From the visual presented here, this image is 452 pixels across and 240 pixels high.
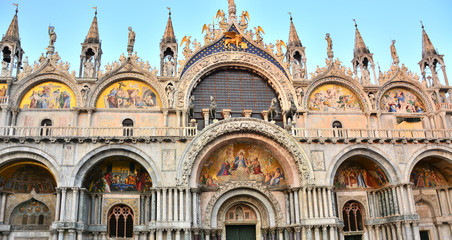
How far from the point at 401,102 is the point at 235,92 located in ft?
34.4

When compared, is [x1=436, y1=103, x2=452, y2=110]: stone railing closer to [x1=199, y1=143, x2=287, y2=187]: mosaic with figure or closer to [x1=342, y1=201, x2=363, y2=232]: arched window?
[x1=342, y1=201, x2=363, y2=232]: arched window

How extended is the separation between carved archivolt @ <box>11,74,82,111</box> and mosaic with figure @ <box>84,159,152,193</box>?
158 inches

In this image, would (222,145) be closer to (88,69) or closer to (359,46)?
(88,69)

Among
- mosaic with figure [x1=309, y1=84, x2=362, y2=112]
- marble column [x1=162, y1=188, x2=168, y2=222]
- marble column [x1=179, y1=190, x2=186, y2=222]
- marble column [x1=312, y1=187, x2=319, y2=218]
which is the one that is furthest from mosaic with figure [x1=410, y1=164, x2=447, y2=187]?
marble column [x1=162, y1=188, x2=168, y2=222]

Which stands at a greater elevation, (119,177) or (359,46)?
(359,46)

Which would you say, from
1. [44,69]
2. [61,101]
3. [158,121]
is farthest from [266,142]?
[44,69]

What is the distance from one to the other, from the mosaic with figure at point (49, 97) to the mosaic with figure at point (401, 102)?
18903 millimetres

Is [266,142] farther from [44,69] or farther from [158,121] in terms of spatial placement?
[44,69]

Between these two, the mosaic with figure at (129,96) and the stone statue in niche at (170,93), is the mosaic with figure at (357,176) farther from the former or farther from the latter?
the mosaic with figure at (129,96)

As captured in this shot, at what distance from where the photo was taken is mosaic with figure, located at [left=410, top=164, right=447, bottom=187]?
2428 cm

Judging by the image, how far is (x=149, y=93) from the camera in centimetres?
2392

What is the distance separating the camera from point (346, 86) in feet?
83.5

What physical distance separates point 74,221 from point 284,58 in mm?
15309

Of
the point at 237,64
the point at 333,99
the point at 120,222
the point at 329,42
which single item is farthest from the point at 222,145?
the point at 329,42
